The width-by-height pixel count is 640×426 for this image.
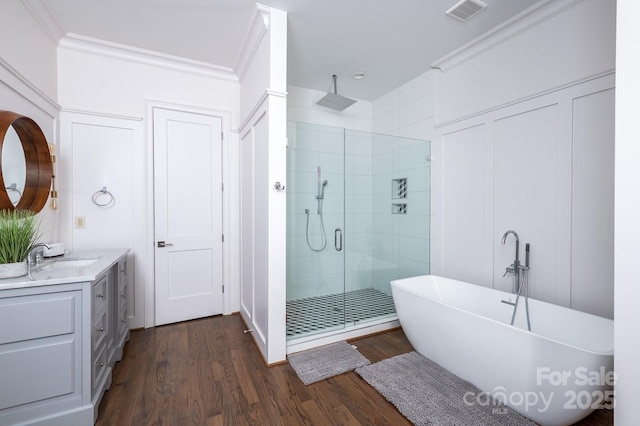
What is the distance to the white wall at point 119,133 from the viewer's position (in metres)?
2.62

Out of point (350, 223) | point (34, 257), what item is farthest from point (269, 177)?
point (34, 257)

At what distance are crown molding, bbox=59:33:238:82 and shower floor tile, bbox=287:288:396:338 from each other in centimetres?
274

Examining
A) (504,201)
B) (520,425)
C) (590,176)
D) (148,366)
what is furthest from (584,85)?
(148,366)

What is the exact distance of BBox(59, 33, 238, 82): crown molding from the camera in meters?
2.59

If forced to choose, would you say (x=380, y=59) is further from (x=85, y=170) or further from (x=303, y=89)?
(x=85, y=170)

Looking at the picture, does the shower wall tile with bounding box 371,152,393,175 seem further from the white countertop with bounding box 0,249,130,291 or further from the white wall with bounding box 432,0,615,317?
the white countertop with bounding box 0,249,130,291

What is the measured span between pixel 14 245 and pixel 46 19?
76.5 inches

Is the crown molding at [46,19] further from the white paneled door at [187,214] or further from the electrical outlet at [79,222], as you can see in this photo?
the electrical outlet at [79,222]

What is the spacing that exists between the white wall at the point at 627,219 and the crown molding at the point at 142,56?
3.22 m

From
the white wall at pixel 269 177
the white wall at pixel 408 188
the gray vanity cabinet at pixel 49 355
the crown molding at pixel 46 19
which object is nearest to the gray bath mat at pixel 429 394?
the white wall at pixel 269 177

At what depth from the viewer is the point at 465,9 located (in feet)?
7.20

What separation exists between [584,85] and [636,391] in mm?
1952

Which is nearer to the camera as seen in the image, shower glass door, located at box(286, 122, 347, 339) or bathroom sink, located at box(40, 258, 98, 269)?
bathroom sink, located at box(40, 258, 98, 269)

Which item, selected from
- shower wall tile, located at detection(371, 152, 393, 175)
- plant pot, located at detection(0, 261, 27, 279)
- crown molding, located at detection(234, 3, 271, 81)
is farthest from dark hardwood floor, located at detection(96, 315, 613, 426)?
crown molding, located at detection(234, 3, 271, 81)
